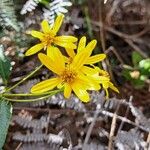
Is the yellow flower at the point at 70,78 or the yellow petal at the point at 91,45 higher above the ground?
the yellow petal at the point at 91,45

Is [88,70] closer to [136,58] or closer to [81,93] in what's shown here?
[81,93]

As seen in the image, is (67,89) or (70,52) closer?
(67,89)

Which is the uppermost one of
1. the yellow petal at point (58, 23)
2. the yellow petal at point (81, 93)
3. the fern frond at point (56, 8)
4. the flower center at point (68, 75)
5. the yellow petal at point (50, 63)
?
the fern frond at point (56, 8)

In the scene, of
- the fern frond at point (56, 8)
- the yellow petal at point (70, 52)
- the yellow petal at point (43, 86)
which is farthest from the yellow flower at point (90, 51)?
the fern frond at point (56, 8)

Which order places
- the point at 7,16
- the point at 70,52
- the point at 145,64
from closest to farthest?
the point at 70,52 → the point at 7,16 → the point at 145,64

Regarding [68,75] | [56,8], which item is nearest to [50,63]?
[68,75]

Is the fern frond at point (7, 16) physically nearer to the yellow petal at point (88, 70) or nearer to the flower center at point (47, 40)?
the flower center at point (47, 40)

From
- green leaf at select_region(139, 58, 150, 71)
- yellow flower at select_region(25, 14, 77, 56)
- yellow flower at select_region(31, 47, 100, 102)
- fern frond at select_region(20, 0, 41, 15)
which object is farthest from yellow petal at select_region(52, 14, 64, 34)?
green leaf at select_region(139, 58, 150, 71)

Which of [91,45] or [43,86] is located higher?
[91,45]
